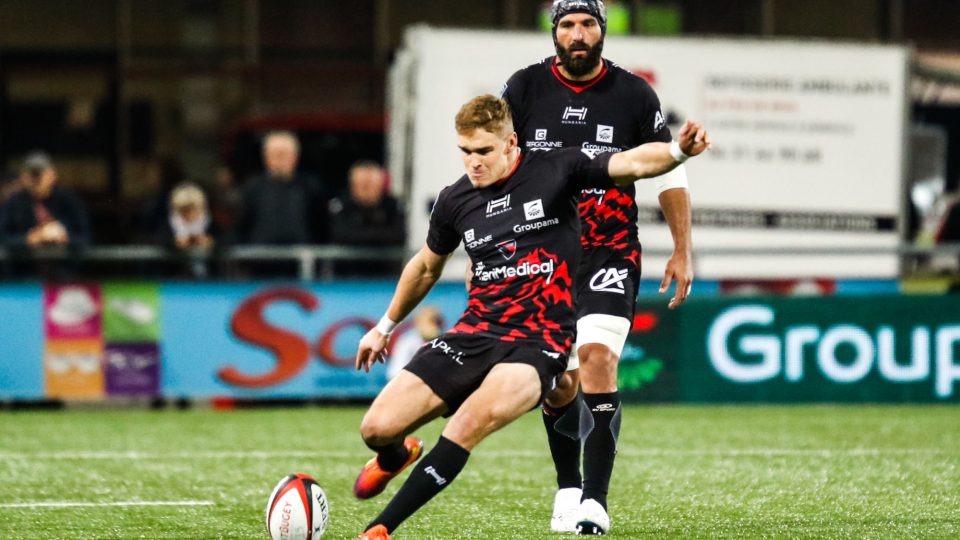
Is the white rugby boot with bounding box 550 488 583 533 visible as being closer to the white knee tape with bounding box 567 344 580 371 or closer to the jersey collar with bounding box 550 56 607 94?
the white knee tape with bounding box 567 344 580 371

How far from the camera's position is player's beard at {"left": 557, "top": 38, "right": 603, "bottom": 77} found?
7.41 metres

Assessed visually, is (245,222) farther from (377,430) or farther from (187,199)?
(377,430)

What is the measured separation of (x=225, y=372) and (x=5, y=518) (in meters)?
5.81

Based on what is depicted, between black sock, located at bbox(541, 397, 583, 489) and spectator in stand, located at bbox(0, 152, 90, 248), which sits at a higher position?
spectator in stand, located at bbox(0, 152, 90, 248)

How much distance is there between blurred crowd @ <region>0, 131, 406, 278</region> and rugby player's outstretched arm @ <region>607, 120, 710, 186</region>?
24.4 ft

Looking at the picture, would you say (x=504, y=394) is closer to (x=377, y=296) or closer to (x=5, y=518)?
(x=5, y=518)

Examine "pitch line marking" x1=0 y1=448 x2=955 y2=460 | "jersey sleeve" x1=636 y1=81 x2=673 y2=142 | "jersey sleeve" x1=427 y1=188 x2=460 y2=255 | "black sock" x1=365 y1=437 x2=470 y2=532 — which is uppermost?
"jersey sleeve" x1=636 y1=81 x2=673 y2=142

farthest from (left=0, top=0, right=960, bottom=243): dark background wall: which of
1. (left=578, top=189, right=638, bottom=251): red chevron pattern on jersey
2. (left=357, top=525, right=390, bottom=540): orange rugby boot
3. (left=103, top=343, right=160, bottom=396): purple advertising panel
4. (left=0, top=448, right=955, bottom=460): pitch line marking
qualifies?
(left=357, top=525, right=390, bottom=540): orange rugby boot

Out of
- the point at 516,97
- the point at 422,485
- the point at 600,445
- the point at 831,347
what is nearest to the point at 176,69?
the point at 831,347

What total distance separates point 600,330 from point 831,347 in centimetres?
659

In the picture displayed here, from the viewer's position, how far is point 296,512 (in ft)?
21.9

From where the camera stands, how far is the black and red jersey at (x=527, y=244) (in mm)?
6820

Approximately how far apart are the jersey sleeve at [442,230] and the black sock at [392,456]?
2.67ft

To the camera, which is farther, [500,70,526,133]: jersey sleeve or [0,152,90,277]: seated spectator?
[0,152,90,277]: seated spectator
